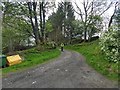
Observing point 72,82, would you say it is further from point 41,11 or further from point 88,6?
point 88,6

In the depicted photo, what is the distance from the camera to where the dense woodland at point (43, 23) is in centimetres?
2362

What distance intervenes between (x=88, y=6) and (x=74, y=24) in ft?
26.4

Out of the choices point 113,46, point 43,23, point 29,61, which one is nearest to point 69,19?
point 43,23

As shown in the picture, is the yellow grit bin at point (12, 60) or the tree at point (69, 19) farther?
the tree at point (69, 19)

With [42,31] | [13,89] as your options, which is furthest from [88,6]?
[13,89]

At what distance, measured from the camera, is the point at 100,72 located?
1102 cm

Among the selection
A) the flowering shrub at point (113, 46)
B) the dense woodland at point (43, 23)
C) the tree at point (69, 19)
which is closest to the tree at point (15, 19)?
the dense woodland at point (43, 23)

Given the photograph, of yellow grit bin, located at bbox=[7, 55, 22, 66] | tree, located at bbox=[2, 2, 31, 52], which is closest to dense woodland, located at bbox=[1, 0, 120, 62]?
tree, located at bbox=[2, 2, 31, 52]

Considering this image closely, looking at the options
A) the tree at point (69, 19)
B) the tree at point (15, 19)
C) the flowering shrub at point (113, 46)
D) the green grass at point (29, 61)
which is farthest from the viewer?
the tree at point (69, 19)

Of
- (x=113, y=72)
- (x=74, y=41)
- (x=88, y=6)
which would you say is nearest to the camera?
(x=113, y=72)

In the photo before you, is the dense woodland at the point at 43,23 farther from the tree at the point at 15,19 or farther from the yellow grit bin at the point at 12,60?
the yellow grit bin at the point at 12,60

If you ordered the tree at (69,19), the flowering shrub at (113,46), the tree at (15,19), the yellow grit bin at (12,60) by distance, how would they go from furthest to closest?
1. the tree at (69,19)
2. the tree at (15,19)
3. the yellow grit bin at (12,60)
4. the flowering shrub at (113,46)

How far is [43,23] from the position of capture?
1172 inches

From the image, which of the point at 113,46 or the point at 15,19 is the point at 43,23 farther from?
the point at 113,46
